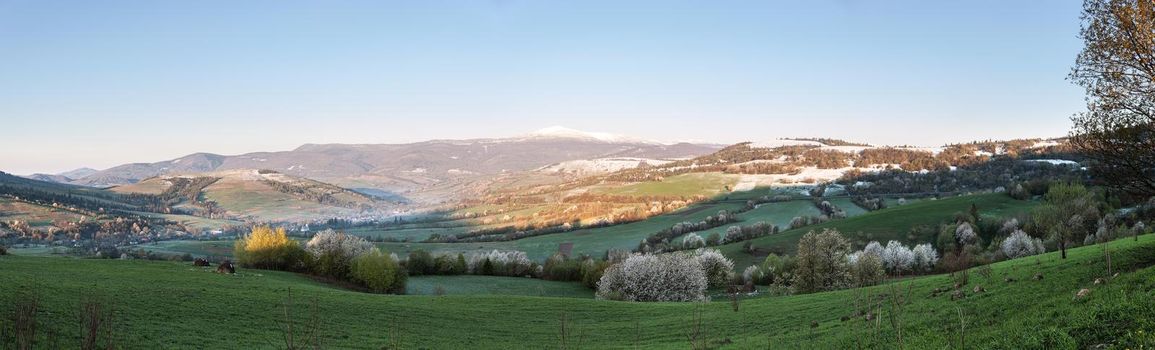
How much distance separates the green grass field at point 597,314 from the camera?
1766 centimetres

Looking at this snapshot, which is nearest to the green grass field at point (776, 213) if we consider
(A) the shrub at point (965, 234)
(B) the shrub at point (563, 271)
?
(A) the shrub at point (965, 234)

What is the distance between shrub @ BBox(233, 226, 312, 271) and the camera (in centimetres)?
8531

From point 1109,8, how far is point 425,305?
45.3 metres

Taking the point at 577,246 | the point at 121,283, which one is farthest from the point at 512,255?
the point at 121,283

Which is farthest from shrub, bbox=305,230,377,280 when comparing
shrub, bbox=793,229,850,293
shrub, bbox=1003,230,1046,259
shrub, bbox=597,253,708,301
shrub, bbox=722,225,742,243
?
shrub, bbox=1003,230,1046,259

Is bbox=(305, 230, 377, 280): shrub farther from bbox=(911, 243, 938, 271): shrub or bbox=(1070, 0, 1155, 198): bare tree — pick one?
bbox=(911, 243, 938, 271): shrub

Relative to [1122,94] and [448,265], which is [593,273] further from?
[1122,94]

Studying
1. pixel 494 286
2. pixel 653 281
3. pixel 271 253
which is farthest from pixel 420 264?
pixel 653 281

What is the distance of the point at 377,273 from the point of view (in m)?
79.8

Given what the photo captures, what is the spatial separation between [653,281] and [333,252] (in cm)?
4588

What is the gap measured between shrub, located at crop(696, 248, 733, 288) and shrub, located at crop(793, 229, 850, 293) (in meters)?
25.5

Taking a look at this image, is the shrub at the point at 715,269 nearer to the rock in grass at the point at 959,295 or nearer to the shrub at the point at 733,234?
the shrub at the point at 733,234

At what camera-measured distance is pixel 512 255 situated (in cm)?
12000

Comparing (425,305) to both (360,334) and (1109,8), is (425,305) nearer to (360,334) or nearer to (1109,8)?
(360,334)
